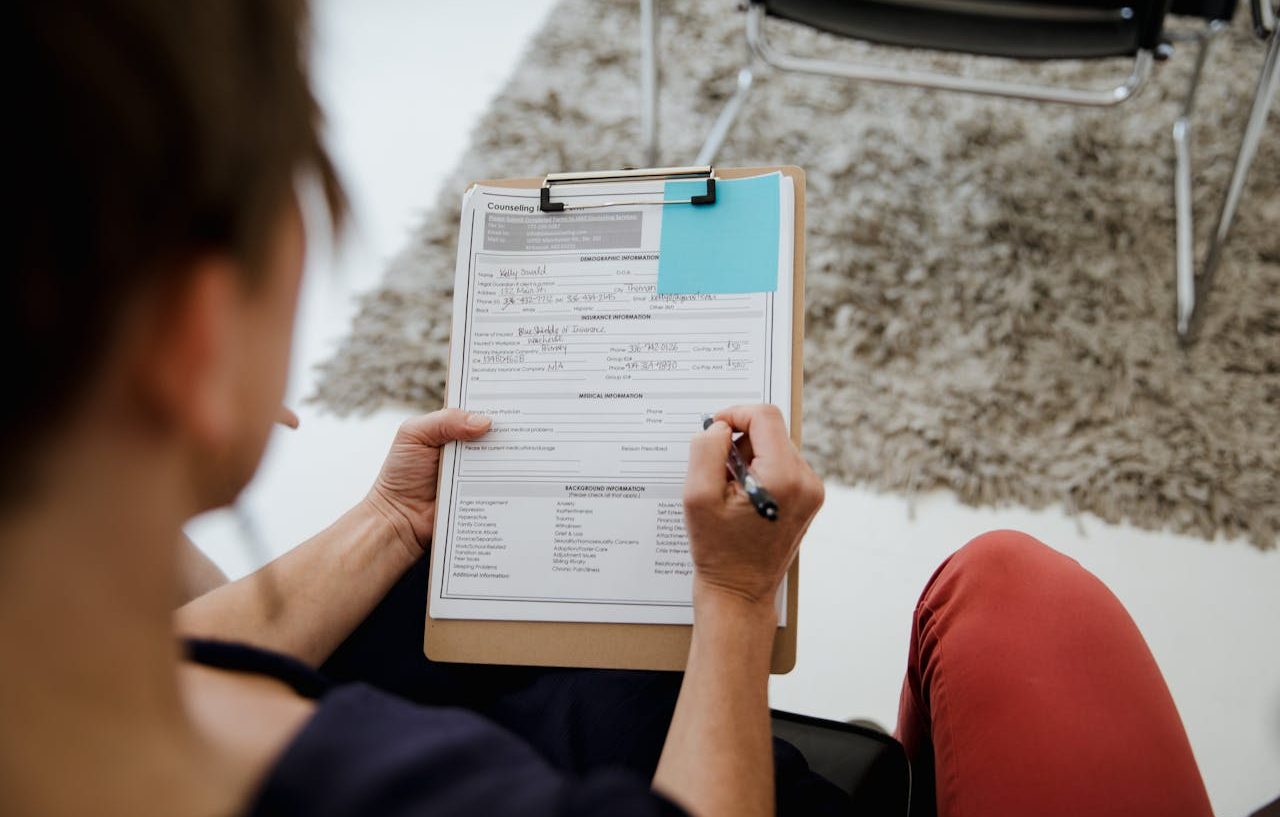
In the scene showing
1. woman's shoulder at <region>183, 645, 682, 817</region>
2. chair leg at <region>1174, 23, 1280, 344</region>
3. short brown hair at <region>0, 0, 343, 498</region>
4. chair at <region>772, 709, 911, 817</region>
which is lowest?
chair at <region>772, 709, 911, 817</region>

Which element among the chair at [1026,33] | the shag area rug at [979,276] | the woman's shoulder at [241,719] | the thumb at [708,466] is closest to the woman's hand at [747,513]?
the thumb at [708,466]

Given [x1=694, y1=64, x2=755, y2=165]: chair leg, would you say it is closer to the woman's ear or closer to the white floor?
the white floor

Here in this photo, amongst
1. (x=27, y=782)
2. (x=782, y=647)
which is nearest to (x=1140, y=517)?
(x=782, y=647)

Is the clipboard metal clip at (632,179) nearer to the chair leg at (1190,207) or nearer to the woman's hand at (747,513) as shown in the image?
the woman's hand at (747,513)

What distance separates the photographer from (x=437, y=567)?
1.98 ft

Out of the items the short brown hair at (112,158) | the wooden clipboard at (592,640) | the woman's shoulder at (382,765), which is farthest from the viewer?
the wooden clipboard at (592,640)

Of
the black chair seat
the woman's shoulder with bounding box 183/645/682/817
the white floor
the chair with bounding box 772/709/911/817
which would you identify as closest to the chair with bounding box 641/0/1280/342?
the black chair seat

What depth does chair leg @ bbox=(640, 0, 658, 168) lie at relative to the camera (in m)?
1.25

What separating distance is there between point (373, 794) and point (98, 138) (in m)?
0.25

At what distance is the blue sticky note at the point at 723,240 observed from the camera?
24.4 inches

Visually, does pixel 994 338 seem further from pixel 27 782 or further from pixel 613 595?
pixel 27 782

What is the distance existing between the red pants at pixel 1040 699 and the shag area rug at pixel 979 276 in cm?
49

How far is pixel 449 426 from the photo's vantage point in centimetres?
61

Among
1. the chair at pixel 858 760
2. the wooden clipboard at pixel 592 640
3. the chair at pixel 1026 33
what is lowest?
the chair at pixel 858 760
